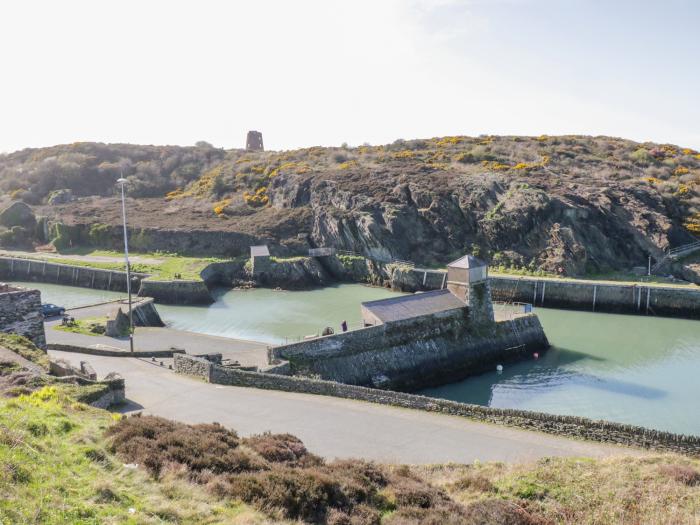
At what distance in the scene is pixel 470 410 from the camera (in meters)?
19.0

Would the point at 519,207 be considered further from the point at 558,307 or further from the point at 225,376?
the point at 225,376

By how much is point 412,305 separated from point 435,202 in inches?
1366

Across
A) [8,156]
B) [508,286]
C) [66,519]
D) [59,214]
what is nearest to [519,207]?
[508,286]

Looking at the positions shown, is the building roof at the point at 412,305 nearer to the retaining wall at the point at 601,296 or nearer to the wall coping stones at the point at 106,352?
the wall coping stones at the point at 106,352

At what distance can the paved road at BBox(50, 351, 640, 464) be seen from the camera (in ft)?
52.2

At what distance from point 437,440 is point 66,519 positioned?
37.3 feet

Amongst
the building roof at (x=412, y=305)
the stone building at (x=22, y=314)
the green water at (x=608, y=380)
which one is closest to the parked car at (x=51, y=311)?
the stone building at (x=22, y=314)

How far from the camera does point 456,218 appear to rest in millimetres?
62875

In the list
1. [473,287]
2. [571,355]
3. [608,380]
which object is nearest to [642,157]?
[571,355]

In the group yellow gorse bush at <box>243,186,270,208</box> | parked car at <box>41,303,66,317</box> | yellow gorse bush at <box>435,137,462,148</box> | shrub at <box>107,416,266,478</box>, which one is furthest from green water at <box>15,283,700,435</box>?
yellow gorse bush at <box>435,137,462,148</box>

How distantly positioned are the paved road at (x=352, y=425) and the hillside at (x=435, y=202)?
38433 mm

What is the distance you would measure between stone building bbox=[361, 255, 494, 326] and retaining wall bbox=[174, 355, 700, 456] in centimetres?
910

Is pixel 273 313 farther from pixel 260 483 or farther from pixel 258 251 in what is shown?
pixel 260 483

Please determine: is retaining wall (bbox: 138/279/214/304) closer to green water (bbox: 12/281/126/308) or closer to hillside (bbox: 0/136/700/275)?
green water (bbox: 12/281/126/308)
